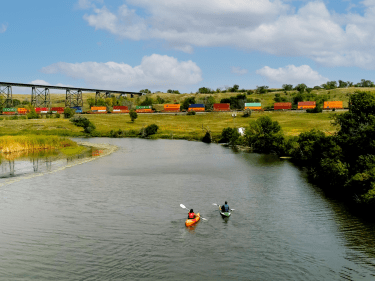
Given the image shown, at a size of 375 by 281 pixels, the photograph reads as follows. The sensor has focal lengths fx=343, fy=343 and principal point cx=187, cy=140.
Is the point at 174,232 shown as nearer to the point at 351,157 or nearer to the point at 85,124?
the point at 351,157

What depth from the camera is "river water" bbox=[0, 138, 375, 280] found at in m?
25.9

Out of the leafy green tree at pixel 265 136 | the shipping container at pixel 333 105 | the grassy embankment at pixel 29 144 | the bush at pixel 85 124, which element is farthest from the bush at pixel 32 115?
the shipping container at pixel 333 105

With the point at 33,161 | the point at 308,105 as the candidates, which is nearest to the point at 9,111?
the point at 33,161

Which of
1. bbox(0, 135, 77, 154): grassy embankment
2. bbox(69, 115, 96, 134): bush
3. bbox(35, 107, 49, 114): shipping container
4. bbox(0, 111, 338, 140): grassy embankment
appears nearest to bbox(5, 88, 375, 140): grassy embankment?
bbox(0, 111, 338, 140): grassy embankment

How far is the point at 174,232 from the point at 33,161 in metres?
51.9

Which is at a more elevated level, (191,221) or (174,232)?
(191,221)

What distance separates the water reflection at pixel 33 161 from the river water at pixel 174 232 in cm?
550

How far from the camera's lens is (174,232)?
33.0 meters

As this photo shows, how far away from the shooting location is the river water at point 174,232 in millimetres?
25938

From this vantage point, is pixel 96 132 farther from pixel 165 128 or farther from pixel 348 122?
pixel 348 122

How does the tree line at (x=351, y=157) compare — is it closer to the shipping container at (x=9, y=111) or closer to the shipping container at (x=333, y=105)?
the shipping container at (x=333, y=105)

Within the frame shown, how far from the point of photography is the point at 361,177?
39.7 meters

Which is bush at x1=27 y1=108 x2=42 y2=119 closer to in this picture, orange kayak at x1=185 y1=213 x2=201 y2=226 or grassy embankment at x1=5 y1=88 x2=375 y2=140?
grassy embankment at x1=5 y1=88 x2=375 y2=140

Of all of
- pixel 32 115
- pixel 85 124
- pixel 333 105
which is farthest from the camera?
pixel 333 105
